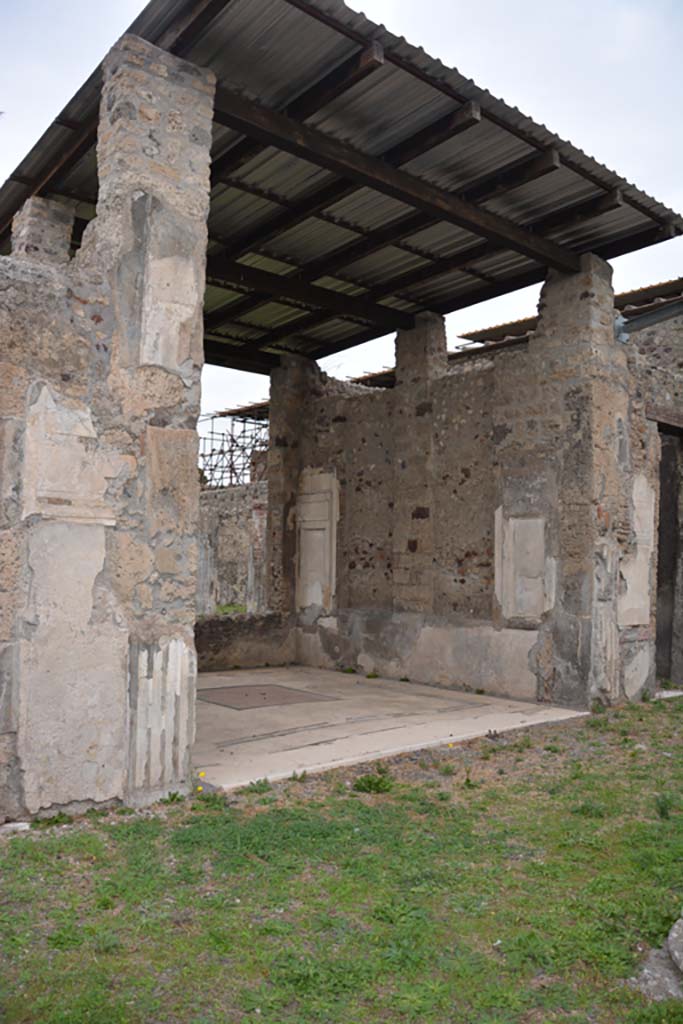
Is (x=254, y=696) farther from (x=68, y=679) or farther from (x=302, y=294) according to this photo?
(x=302, y=294)

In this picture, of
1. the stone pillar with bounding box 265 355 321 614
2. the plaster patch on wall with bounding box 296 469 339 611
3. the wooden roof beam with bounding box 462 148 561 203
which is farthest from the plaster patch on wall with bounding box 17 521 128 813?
the stone pillar with bounding box 265 355 321 614

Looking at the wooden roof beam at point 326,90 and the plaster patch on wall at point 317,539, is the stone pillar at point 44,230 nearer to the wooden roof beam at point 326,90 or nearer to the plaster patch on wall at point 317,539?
the wooden roof beam at point 326,90

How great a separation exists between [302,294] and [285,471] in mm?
2575

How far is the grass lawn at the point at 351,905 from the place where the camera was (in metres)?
2.34

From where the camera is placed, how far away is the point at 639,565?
7.66 meters

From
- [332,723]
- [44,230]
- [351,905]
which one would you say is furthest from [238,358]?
[351,905]

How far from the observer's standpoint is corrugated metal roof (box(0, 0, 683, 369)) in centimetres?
465

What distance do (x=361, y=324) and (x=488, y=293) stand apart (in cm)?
160

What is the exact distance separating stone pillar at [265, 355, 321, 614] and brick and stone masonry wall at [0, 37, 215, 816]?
18.9 ft

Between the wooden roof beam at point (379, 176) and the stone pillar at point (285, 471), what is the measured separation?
393 centimetres

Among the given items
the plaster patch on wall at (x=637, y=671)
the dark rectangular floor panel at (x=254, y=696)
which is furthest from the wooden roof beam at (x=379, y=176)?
the dark rectangular floor panel at (x=254, y=696)

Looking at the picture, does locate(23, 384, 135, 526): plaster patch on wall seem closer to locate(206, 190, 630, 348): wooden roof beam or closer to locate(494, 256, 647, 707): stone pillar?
locate(494, 256, 647, 707): stone pillar

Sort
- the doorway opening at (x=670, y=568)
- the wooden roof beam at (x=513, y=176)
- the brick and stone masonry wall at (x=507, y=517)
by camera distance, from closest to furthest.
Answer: the wooden roof beam at (x=513, y=176) → the brick and stone masonry wall at (x=507, y=517) → the doorway opening at (x=670, y=568)

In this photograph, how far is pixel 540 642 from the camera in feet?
23.9
